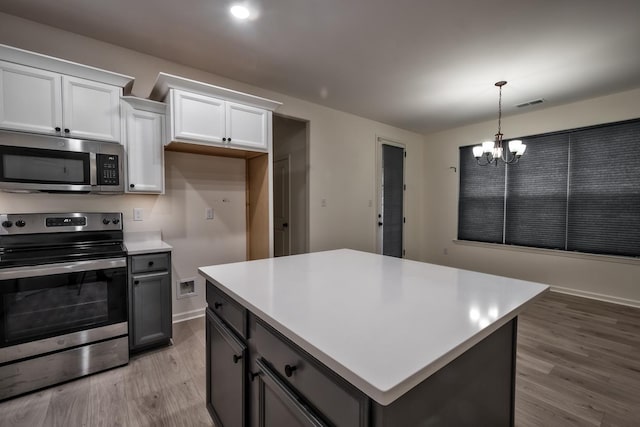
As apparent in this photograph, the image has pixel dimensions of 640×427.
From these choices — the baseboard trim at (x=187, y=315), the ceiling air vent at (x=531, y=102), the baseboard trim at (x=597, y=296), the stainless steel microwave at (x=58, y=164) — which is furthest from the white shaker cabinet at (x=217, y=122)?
the baseboard trim at (x=597, y=296)

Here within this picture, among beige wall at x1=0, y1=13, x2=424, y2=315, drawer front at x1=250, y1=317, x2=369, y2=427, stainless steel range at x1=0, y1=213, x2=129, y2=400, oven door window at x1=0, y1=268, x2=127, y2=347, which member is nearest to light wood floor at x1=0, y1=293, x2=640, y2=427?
stainless steel range at x1=0, y1=213, x2=129, y2=400

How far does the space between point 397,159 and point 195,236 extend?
12.1 feet

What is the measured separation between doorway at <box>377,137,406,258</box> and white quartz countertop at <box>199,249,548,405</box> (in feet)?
11.1

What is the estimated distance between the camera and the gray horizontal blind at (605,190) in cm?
351

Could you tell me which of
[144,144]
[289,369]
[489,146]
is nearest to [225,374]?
[289,369]

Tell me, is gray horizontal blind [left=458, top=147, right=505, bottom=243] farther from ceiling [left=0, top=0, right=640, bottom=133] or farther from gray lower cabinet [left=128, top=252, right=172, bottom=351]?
gray lower cabinet [left=128, top=252, right=172, bottom=351]

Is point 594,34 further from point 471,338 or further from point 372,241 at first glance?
point 372,241

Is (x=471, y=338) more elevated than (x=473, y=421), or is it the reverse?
(x=471, y=338)

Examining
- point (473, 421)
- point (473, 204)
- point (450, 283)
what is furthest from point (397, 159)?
point (473, 421)

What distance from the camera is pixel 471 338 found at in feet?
2.67

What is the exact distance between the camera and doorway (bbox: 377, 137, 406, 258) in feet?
16.3

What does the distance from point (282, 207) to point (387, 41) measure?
2.86 m

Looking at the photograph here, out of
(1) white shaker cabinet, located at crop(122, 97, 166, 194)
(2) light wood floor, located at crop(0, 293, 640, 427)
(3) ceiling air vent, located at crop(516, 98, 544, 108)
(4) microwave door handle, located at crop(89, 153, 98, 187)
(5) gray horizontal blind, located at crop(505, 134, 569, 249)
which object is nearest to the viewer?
(2) light wood floor, located at crop(0, 293, 640, 427)

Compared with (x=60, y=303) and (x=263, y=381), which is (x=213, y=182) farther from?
(x=263, y=381)
